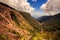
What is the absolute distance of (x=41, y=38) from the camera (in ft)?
266

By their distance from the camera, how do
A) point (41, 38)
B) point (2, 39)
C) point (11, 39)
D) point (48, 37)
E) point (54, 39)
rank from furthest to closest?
point (11, 39) → point (2, 39) → point (41, 38) → point (48, 37) → point (54, 39)

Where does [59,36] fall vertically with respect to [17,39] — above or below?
below

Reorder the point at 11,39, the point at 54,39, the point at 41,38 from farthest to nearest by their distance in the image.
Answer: the point at 11,39 → the point at 41,38 → the point at 54,39

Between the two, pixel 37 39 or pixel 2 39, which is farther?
pixel 2 39

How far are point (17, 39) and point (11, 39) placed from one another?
29.6 feet

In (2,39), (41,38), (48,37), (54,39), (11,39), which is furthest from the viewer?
(11,39)

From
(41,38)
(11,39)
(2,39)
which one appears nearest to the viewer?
(41,38)

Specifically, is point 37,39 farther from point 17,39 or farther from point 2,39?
point 17,39

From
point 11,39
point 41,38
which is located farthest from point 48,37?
point 11,39

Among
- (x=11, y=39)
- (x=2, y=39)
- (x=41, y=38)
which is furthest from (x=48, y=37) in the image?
(x=11, y=39)

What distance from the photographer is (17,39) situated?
7362 inches

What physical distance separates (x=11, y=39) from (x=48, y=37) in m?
108

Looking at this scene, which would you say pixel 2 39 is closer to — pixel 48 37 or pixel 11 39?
pixel 11 39

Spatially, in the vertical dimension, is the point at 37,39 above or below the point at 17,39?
below
